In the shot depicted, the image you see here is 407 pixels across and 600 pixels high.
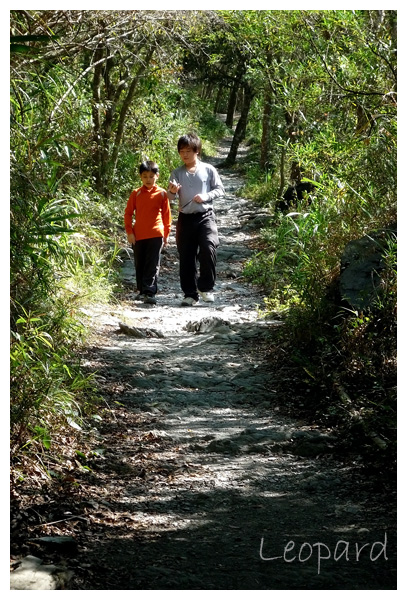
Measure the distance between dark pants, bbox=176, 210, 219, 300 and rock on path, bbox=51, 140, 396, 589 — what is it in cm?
128

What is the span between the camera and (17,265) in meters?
3.87

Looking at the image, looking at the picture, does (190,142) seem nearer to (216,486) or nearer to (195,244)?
(195,244)

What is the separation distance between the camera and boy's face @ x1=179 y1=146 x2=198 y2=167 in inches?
268

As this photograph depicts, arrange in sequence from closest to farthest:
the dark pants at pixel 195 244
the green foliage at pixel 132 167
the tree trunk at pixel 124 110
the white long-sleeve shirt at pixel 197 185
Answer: the green foliage at pixel 132 167, the white long-sleeve shirt at pixel 197 185, the dark pants at pixel 195 244, the tree trunk at pixel 124 110

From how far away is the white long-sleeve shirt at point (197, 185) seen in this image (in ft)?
22.8

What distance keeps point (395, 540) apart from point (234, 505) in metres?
0.78

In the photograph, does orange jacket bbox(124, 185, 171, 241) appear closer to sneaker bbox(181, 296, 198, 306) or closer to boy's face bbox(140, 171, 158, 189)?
boy's face bbox(140, 171, 158, 189)

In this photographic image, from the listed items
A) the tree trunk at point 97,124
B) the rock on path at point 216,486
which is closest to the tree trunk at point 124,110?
the tree trunk at point 97,124

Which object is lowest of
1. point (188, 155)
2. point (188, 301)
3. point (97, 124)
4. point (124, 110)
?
point (188, 301)

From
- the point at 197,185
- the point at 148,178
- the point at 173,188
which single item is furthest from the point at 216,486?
the point at 148,178

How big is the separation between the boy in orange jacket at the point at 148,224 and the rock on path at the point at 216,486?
1.39m

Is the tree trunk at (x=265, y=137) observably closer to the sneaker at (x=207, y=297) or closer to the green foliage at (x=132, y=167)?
the green foliage at (x=132, y=167)

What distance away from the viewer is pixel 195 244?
7.33 m

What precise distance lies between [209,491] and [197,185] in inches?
167
